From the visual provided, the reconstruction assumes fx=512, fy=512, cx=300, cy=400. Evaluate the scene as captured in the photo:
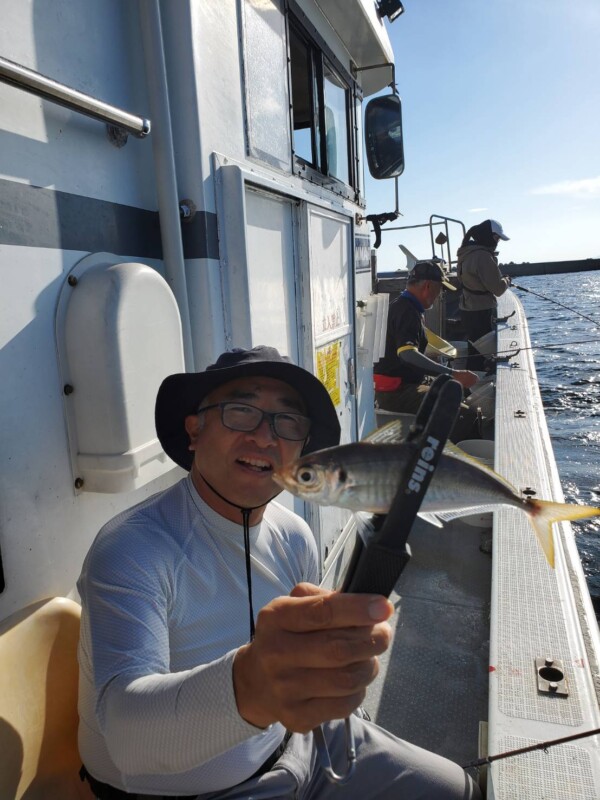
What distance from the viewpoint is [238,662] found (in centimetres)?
100

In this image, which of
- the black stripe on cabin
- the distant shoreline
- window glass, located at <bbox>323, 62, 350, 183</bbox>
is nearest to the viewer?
the black stripe on cabin

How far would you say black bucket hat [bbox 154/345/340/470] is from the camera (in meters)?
1.60

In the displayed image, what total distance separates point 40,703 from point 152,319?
1.23 meters

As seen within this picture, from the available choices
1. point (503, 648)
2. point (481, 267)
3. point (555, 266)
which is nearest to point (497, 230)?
point (481, 267)

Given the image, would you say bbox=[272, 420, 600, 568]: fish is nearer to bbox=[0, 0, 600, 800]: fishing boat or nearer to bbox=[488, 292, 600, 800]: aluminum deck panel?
bbox=[0, 0, 600, 800]: fishing boat

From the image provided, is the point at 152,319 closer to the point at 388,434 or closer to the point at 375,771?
the point at 388,434

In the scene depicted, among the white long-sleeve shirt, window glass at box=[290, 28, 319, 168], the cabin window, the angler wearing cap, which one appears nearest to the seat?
the white long-sleeve shirt

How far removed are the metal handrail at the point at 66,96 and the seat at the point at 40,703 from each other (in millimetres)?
1462

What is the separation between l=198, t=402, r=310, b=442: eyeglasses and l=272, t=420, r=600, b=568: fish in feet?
2.10

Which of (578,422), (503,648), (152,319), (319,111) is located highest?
(319,111)

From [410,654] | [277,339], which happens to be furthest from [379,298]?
[410,654]

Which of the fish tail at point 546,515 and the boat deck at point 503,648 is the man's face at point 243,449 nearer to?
the fish tail at point 546,515

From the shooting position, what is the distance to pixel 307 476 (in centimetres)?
84

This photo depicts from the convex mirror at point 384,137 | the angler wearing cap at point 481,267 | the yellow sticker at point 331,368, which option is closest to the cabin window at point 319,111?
the convex mirror at point 384,137
